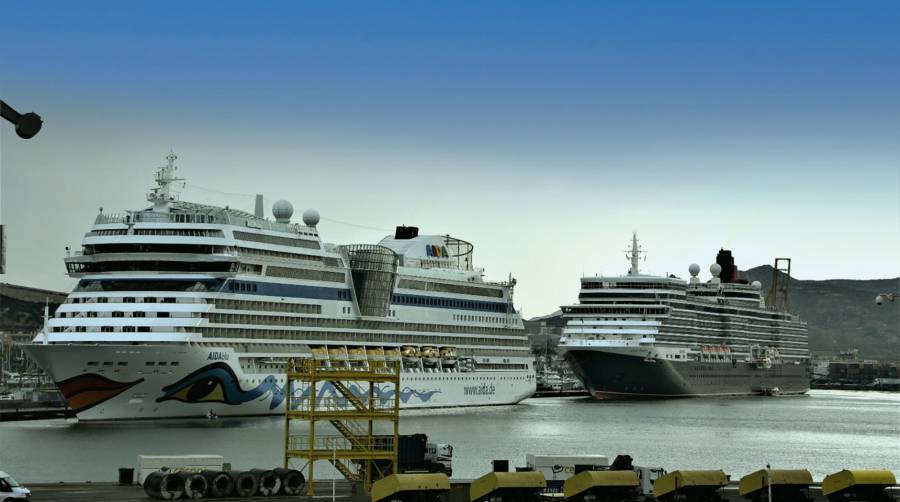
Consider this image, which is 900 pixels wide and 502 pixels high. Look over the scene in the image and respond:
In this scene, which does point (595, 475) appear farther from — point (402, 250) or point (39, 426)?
point (402, 250)

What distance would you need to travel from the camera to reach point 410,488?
115 feet

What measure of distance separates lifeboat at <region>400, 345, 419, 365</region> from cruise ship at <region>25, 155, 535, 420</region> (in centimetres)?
10

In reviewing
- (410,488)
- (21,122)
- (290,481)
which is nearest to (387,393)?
(290,481)

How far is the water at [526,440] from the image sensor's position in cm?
6088

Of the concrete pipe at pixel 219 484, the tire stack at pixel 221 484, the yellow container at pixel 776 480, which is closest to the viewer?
the tire stack at pixel 221 484

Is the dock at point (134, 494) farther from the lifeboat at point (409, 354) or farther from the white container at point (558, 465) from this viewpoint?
the lifeboat at point (409, 354)

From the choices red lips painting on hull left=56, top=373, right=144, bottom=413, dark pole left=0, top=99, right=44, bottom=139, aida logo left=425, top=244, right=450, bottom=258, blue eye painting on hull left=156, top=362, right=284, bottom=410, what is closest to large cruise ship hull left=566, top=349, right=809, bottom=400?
aida logo left=425, top=244, right=450, bottom=258

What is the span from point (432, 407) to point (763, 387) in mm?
72028

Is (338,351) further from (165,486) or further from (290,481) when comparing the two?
(165,486)

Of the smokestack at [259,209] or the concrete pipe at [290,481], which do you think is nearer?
the concrete pipe at [290,481]

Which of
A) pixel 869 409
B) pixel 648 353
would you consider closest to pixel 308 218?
pixel 648 353

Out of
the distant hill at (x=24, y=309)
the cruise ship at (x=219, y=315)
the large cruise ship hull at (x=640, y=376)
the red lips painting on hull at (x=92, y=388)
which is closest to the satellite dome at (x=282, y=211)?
the cruise ship at (x=219, y=315)

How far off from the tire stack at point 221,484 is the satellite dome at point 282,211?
174 feet

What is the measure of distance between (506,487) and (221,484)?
8.19 m
